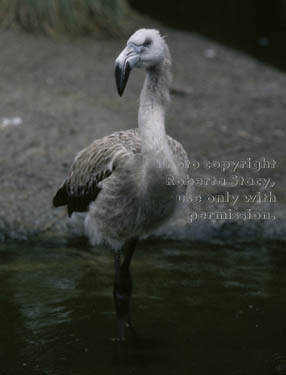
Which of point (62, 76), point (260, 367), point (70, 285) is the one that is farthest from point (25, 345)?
point (62, 76)

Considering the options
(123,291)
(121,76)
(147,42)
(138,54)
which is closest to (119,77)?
(121,76)

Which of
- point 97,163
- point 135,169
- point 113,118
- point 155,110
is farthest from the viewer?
point 113,118

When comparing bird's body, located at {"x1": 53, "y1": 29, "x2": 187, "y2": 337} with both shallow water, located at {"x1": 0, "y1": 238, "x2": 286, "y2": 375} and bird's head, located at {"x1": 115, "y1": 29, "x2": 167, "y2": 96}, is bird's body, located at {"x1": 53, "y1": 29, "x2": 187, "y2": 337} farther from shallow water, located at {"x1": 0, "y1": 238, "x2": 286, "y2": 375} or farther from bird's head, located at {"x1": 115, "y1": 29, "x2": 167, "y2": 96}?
shallow water, located at {"x1": 0, "y1": 238, "x2": 286, "y2": 375}

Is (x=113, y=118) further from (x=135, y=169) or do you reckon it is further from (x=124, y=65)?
(x=124, y=65)

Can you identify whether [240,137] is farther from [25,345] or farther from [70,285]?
[25,345]

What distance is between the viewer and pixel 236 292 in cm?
548

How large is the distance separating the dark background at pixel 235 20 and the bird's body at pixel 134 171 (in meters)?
7.50

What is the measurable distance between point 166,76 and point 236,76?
20.8 ft

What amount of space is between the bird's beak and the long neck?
223mm

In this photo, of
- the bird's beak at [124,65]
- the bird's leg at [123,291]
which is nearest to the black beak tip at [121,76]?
the bird's beak at [124,65]

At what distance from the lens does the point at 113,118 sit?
8359 mm

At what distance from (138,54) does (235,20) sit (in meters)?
12.1

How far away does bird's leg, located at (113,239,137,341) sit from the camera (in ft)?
16.5

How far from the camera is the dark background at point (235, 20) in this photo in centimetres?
1330
